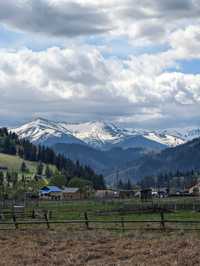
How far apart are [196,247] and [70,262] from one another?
18.8 feet

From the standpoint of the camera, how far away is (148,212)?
79062 millimetres

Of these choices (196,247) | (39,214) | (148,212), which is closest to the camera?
(196,247)

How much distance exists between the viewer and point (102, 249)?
93.6 ft

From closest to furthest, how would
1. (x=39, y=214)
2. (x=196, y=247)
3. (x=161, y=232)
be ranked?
(x=196, y=247) < (x=161, y=232) < (x=39, y=214)

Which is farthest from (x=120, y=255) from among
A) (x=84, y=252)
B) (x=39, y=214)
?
(x=39, y=214)

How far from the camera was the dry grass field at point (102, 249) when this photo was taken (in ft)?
81.6

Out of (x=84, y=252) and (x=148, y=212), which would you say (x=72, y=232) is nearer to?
(x=84, y=252)

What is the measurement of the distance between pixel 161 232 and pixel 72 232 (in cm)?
619

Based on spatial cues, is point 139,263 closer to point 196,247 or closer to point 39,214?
point 196,247

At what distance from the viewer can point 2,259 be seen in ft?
88.6

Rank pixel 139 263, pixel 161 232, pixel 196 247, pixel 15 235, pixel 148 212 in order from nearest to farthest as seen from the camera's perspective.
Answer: pixel 139 263 < pixel 196 247 < pixel 161 232 < pixel 15 235 < pixel 148 212

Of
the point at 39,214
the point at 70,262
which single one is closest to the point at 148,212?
the point at 39,214

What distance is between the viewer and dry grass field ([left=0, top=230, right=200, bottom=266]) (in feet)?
81.6

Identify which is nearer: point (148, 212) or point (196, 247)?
point (196, 247)
